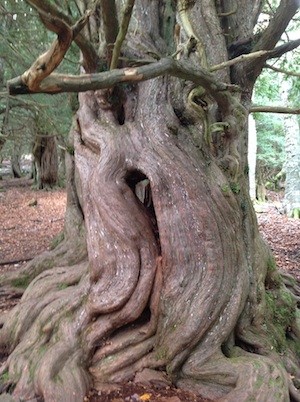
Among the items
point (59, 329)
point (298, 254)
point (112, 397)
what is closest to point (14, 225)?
point (298, 254)

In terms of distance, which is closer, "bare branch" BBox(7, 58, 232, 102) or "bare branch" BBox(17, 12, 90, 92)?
"bare branch" BBox(17, 12, 90, 92)

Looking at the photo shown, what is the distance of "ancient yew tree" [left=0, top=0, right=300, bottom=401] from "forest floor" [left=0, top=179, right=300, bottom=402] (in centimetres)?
18

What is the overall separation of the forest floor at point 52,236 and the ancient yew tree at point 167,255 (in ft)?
0.60

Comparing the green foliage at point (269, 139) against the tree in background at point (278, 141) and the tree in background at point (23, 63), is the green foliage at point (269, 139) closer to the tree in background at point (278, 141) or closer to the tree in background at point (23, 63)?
the tree in background at point (278, 141)

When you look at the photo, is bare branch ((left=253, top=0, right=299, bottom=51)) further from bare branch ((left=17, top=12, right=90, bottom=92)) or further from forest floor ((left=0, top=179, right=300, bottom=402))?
forest floor ((left=0, top=179, right=300, bottom=402))

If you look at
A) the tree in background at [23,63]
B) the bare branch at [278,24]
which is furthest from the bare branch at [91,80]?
the tree in background at [23,63]

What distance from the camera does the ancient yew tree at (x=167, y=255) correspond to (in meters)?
3.32

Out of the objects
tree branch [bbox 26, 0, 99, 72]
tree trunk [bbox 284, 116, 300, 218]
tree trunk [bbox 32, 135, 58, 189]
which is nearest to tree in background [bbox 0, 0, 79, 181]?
tree trunk [bbox 32, 135, 58, 189]

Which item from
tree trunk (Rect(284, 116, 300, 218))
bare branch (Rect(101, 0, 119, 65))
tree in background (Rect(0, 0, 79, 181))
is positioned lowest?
tree trunk (Rect(284, 116, 300, 218))

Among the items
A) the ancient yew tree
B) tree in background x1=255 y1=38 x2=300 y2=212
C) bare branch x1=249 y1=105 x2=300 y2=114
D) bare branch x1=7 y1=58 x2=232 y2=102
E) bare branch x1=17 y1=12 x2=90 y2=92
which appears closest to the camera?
bare branch x1=17 y1=12 x2=90 y2=92

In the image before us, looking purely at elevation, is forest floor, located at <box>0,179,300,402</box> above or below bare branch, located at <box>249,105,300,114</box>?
below

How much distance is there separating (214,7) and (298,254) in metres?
4.78

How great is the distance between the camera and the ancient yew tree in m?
3.32

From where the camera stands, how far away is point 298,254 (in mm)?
7660
